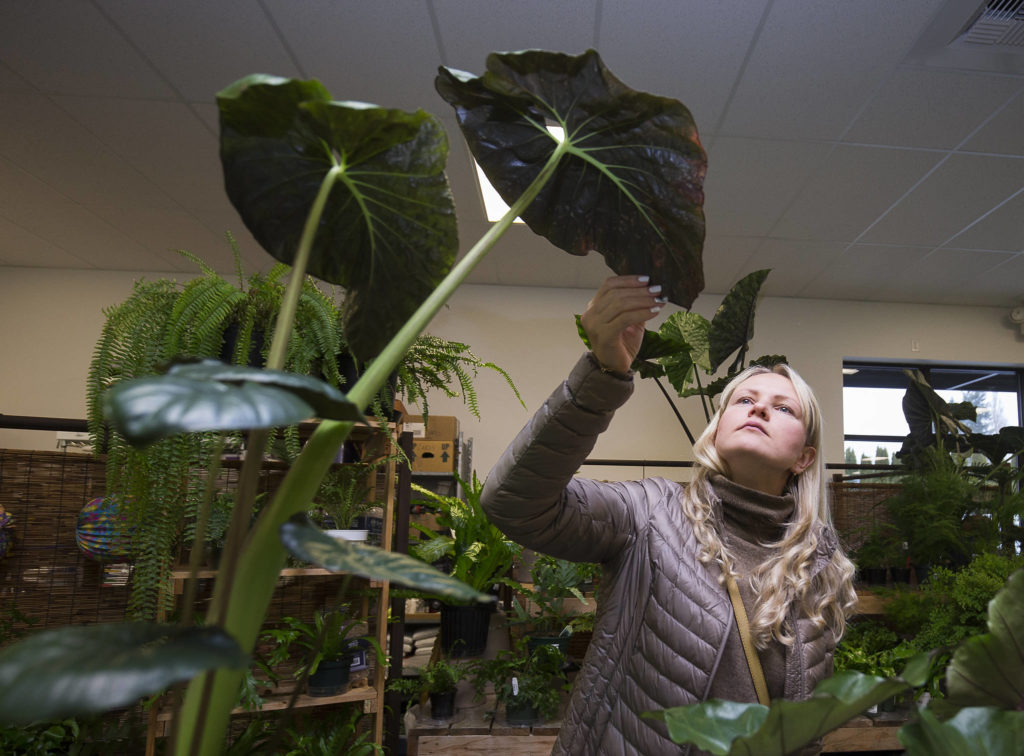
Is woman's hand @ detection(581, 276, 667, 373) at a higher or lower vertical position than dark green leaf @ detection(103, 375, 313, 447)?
higher

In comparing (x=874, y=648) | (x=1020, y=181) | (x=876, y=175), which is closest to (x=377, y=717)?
(x=874, y=648)

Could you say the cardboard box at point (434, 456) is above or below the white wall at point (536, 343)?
below

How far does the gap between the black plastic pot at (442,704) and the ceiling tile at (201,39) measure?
2.61m

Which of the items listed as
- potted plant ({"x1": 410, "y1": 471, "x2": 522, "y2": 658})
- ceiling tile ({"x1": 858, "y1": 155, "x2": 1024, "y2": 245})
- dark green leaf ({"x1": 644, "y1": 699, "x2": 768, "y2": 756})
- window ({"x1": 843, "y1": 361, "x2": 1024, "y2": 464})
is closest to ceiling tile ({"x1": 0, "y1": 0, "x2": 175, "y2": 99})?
potted plant ({"x1": 410, "y1": 471, "x2": 522, "y2": 658})

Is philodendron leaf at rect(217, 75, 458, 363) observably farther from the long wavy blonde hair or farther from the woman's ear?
the woman's ear

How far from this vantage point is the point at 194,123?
3531 mm

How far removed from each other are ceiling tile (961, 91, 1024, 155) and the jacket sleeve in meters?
3.09

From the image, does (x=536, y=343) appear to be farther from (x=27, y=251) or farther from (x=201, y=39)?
(x=27, y=251)

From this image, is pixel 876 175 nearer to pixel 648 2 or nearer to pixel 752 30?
pixel 752 30

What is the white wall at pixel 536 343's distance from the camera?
5492mm

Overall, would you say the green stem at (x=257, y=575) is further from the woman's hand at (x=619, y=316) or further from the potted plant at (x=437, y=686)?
the potted plant at (x=437, y=686)

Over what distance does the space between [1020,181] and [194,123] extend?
4.44 meters

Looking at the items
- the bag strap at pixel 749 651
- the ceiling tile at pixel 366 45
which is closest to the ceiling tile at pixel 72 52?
the ceiling tile at pixel 366 45

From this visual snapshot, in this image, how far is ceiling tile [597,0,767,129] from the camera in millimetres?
2701
